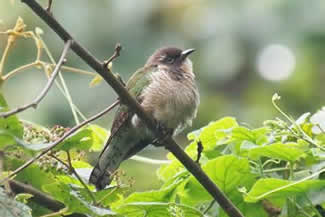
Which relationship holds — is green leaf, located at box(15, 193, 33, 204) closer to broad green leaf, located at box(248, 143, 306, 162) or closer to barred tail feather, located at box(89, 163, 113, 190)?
barred tail feather, located at box(89, 163, 113, 190)

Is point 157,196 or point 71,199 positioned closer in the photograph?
point 71,199

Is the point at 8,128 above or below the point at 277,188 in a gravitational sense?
above

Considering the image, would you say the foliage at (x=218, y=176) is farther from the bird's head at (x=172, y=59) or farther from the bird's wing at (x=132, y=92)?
the bird's head at (x=172, y=59)

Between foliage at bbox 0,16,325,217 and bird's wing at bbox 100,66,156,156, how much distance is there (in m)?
0.53

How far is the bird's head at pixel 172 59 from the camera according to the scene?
3436mm

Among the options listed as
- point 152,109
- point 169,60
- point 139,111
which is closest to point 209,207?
point 139,111

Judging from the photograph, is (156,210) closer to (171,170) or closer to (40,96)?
(171,170)

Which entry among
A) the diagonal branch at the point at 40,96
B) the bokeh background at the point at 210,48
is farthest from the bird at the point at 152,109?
the bokeh background at the point at 210,48

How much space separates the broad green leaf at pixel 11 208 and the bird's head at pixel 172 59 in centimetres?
167

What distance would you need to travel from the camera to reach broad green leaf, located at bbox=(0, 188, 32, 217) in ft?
5.85

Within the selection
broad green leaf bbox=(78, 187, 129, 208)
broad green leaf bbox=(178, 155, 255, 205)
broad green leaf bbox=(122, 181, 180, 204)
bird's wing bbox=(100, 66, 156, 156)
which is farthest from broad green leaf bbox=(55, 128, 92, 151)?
bird's wing bbox=(100, 66, 156, 156)

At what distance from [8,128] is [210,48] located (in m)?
5.46

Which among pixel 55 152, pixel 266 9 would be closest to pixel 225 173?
pixel 55 152

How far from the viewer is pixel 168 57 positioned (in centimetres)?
353
